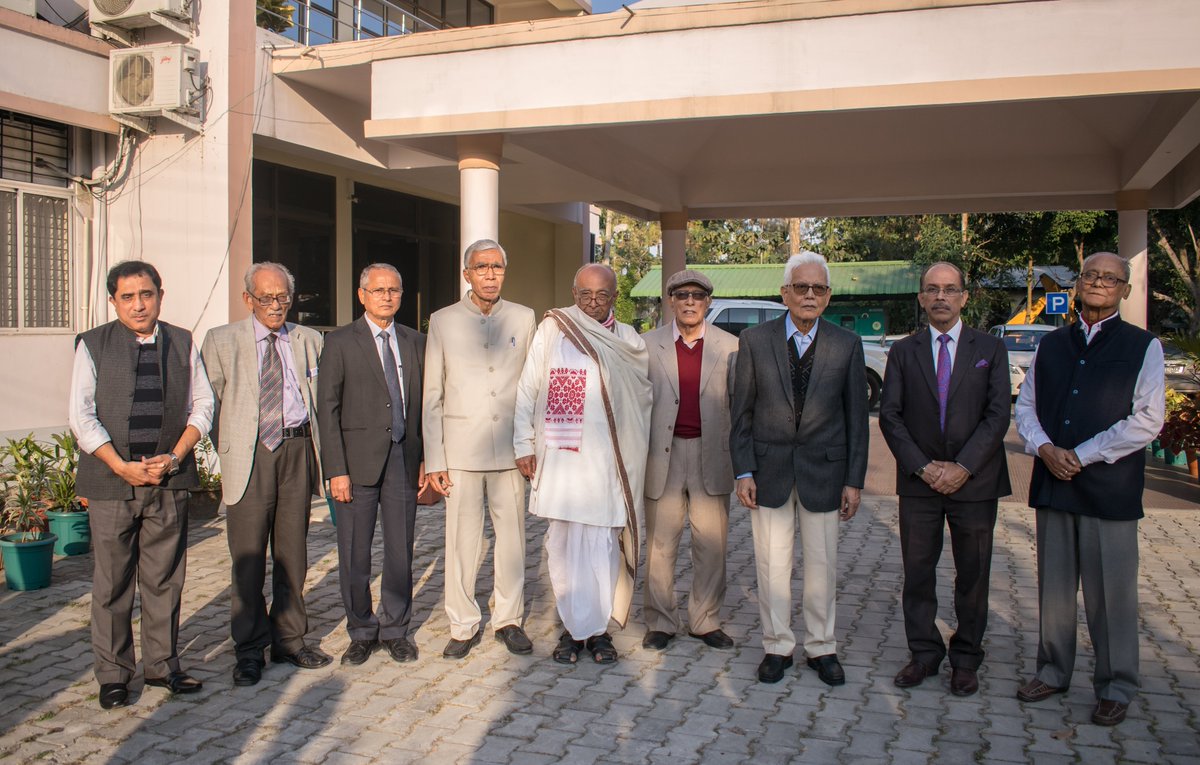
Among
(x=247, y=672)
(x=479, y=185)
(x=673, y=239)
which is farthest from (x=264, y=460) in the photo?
(x=673, y=239)

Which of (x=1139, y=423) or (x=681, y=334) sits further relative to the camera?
(x=681, y=334)

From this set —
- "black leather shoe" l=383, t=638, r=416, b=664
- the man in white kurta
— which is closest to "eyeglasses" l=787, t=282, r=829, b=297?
the man in white kurta

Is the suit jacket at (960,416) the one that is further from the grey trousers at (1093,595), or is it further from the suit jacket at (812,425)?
the grey trousers at (1093,595)

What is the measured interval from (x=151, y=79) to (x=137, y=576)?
5.44 meters

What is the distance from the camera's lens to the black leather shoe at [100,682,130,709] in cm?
416

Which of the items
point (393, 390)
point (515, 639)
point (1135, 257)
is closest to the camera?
point (393, 390)

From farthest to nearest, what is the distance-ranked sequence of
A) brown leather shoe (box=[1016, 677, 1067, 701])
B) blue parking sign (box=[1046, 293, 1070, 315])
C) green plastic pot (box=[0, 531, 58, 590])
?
1. blue parking sign (box=[1046, 293, 1070, 315])
2. green plastic pot (box=[0, 531, 58, 590])
3. brown leather shoe (box=[1016, 677, 1067, 701])

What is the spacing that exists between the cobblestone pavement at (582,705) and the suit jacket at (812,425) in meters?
0.95

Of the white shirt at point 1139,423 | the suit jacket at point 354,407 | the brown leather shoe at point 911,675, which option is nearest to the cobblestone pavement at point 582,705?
the brown leather shoe at point 911,675

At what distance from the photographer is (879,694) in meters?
4.37

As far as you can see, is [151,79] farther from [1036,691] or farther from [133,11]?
[1036,691]

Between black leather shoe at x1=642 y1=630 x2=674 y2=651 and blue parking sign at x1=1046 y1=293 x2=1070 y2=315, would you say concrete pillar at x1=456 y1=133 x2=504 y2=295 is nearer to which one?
black leather shoe at x1=642 y1=630 x2=674 y2=651

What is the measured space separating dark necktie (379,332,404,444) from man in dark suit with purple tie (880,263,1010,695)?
240 centimetres

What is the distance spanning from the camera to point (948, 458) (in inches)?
173
